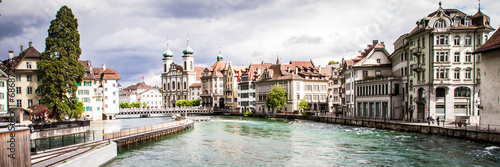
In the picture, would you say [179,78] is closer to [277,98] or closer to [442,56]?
[277,98]

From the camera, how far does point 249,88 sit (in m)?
122

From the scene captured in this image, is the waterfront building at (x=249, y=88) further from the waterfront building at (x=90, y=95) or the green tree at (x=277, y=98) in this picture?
the waterfront building at (x=90, y=95)

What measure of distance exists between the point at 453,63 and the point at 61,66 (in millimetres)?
51326

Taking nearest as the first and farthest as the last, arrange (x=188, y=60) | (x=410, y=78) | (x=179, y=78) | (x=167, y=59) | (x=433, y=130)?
(x=433, y=130)
(x=410, y=78)
(x=188, y=60)
(x=179, y=78)
(x=167, y=59)

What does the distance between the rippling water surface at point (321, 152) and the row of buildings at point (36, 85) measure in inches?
975

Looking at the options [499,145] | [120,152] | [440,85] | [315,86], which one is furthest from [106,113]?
[499,145]

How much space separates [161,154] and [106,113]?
6731cm

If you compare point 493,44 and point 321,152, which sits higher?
point 493,44

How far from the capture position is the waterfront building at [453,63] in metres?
51.2

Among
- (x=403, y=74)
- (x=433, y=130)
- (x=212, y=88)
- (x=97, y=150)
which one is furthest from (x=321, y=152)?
(x=212, y=88)

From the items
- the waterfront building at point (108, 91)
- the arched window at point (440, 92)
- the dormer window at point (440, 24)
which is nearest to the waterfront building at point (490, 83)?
the arched window at point (440, 92)

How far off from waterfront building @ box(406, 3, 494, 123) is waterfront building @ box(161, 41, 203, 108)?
12458cm

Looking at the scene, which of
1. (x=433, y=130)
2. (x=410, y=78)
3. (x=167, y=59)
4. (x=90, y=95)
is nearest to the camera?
(x=433, y=130)

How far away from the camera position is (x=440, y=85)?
51875 millimetres
